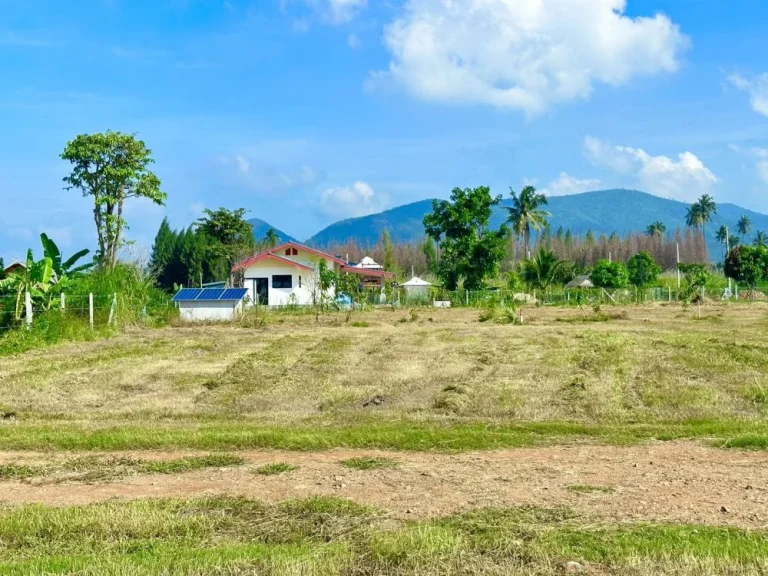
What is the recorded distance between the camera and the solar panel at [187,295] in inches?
1246

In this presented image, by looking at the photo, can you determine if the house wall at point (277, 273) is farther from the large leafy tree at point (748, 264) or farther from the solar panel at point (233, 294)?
the large leafy tree at point (748, 264)

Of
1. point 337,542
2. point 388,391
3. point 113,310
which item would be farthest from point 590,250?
point 337,542

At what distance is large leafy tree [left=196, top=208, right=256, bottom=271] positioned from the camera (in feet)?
201

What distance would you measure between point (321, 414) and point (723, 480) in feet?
18.6

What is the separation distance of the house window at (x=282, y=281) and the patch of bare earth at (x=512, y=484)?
132 ft

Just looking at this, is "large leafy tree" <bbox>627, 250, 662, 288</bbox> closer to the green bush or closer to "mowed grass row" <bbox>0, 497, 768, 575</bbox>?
the green bush

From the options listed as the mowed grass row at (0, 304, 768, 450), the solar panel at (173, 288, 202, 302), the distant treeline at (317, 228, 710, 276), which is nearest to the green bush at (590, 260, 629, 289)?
the distant treeline at (317, 228, 710, 276)

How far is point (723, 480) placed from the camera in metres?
6.71

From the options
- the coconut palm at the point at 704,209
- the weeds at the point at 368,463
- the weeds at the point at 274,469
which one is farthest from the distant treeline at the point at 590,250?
the weeds at the point at 274,469

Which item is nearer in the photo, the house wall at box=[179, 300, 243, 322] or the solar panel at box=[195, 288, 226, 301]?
the house wall at box=[179, 300, 243, 322]

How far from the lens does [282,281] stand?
4856 cm

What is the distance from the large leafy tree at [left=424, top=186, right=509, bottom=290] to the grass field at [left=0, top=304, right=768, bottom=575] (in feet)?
97.3

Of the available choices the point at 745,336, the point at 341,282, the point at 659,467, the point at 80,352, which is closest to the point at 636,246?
the point at 341,282

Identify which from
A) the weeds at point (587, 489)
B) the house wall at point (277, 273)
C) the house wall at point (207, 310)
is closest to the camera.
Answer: the weeds at point (587, 489)
